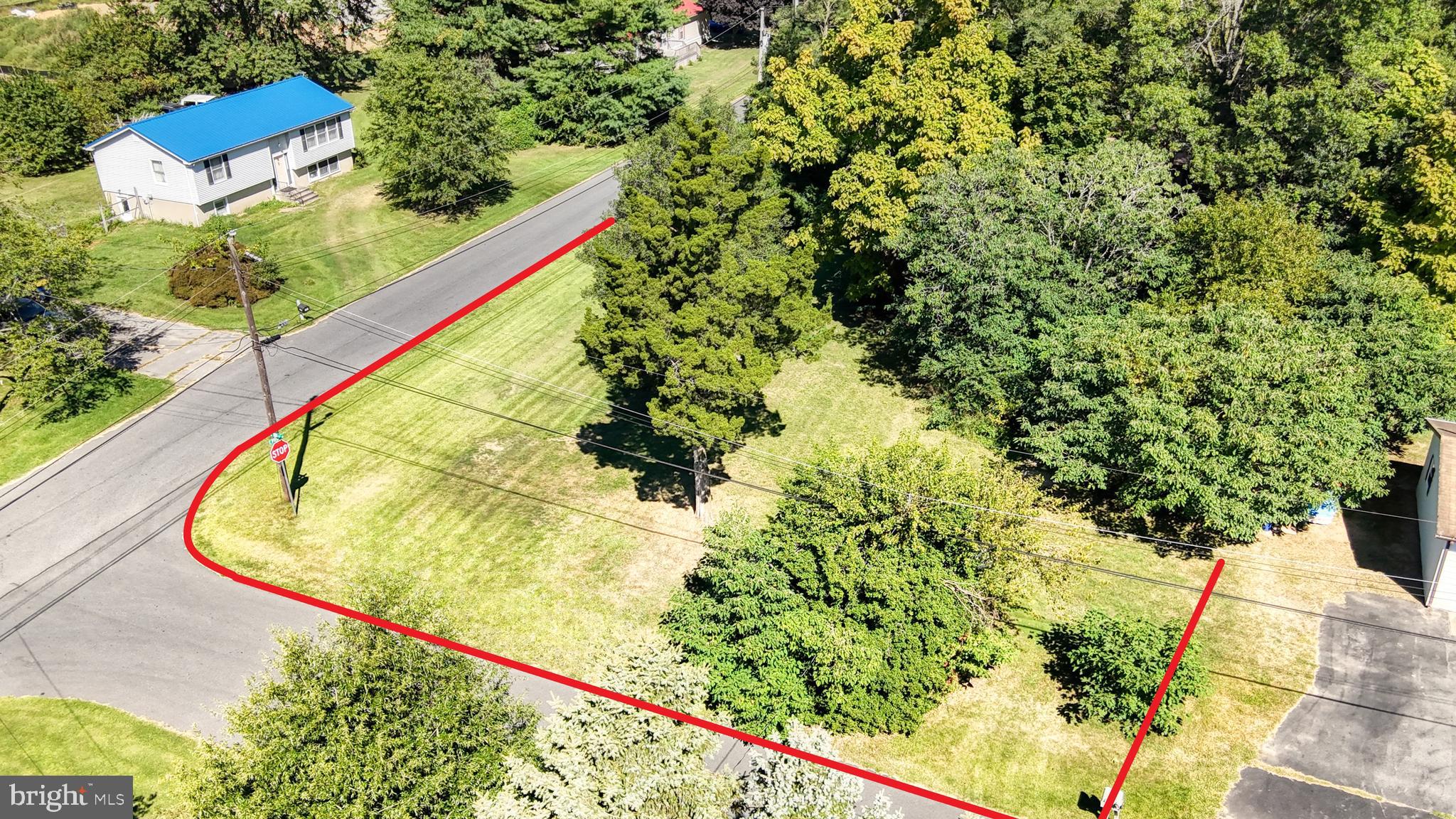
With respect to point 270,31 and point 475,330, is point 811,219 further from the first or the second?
point 270,31

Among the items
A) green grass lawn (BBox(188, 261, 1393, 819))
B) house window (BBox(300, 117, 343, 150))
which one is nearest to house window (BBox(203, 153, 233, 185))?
Answer: house window (BBox(300, 117, 343, 150))

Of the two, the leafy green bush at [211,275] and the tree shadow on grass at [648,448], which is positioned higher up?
the leafy green bush at [211,275]

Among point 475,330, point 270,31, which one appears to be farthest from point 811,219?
point 270,31

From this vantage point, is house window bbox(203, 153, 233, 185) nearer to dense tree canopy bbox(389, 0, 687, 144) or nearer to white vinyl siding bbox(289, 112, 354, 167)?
white vinyl siding bbox(289, 112, 354, 167)

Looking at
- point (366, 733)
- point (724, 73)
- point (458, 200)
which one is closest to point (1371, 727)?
point (366, 733)

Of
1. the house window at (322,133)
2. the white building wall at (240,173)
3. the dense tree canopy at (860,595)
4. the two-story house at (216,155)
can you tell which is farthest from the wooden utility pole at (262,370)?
the house window at (322,133)

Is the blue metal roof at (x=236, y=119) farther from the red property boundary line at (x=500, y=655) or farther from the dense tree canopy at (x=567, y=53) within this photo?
the red property boundary line at (x=500, y=655)

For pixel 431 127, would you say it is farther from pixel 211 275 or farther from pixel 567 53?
pixel 567 53
